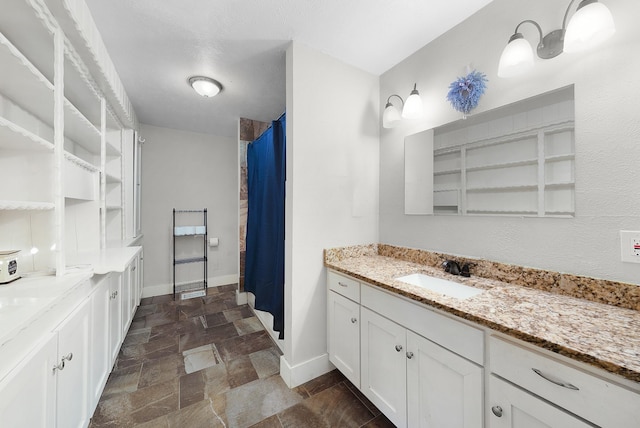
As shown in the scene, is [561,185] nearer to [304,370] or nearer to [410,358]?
[410,358]

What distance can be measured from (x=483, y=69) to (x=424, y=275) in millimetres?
1250

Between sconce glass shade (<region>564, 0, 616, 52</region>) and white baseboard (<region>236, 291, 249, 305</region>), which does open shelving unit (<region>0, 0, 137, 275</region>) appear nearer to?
white baseboard (<region>236, 291, 249, 305</region>)

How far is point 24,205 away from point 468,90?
2177mm

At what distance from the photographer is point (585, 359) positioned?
0.62 meters

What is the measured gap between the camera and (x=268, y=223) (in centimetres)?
225

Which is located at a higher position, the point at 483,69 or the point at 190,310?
the point at 483,69

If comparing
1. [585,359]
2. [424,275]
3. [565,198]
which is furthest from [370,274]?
[565,198]

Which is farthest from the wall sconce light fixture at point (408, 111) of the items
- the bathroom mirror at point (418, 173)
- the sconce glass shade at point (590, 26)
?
the sconce glass shade at point (590, 26)

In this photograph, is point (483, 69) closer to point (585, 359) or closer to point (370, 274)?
point (370, 274)

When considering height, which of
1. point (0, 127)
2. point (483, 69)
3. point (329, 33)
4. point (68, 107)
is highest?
point (329, 33)

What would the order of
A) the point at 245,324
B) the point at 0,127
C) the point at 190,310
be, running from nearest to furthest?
the point at 0,127, the point at 245,324, the point at 190,310

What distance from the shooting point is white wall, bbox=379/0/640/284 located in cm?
96

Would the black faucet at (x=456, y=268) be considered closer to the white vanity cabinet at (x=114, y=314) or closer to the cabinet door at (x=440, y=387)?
the cabinet door at (x=440, y=387)

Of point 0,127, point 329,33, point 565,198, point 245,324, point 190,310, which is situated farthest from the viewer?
point 190,310
